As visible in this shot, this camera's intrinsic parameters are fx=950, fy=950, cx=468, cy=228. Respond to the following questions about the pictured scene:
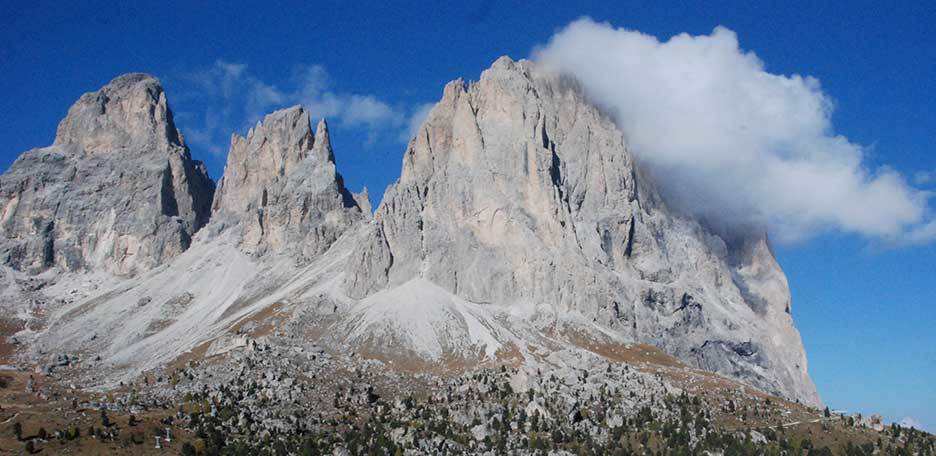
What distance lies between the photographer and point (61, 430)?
17050 centimetres

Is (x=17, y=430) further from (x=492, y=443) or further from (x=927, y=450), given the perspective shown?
(x=927, y=450)

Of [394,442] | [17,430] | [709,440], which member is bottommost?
[17,430]

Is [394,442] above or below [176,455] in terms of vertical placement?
above

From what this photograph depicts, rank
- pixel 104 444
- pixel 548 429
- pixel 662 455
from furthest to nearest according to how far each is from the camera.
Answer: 1. pixel 548 429
2. pixel 662 455
3. pixel 104 444

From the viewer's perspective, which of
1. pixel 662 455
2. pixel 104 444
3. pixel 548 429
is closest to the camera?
pixel 104 444

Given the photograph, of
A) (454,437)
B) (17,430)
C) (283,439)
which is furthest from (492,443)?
(17,430)

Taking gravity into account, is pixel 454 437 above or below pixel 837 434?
below

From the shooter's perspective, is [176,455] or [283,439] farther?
[283,439]

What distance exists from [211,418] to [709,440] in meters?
98.7

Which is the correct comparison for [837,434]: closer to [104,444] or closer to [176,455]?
[176,455]

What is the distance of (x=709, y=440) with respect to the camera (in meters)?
187

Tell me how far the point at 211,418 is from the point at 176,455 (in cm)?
2077

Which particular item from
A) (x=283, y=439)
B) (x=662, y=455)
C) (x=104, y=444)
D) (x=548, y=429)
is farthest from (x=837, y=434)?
(x=104, y=444)

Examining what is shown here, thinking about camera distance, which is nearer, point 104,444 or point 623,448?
point 104,444
